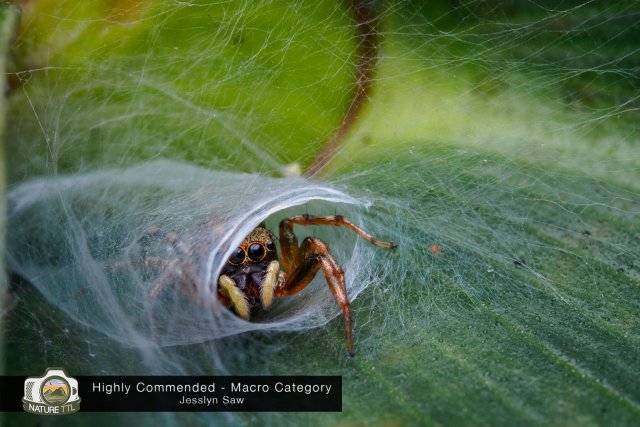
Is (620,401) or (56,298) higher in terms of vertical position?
(56,298)

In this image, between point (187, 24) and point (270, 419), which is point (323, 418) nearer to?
point (270, 419)

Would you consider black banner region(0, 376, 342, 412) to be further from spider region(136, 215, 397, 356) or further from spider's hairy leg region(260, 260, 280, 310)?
spider's hairy leg region(260, 260, 280, 310)

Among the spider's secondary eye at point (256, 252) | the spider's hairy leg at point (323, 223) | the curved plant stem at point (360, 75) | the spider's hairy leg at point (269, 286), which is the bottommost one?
the spider's hairy leg at point (269, 286)

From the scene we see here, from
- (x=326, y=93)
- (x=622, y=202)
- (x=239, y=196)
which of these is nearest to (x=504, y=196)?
(x=622, y=202)

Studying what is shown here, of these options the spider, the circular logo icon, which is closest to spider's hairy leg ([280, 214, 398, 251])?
the spider

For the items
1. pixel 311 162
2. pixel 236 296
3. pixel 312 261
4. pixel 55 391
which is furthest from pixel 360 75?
pixel 55 391

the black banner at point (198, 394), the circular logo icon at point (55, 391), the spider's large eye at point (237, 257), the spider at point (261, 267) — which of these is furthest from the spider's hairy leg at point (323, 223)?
the circular logo icon at point (55, 391)

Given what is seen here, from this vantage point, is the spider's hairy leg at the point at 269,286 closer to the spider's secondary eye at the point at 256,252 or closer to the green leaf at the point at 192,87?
the spider's secondary eye at the point at 256,252
